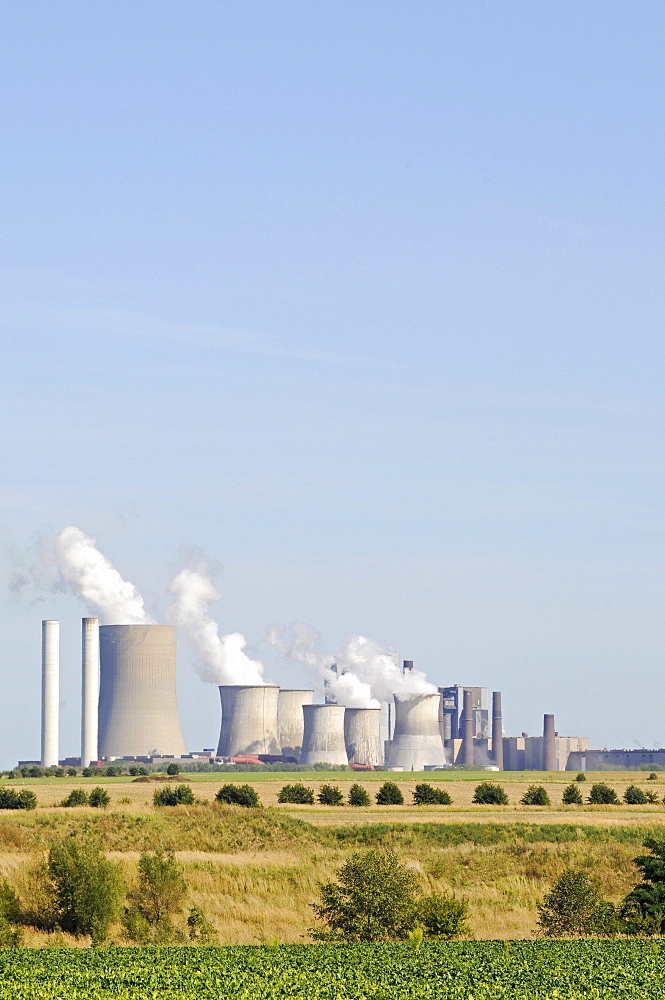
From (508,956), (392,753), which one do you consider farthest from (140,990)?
(392,753)

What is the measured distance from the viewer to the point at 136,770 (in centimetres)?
10344

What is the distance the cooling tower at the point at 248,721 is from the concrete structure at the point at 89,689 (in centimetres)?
1409

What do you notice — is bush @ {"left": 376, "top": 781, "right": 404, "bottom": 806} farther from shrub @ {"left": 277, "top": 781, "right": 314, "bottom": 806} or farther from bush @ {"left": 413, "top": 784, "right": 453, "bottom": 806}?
shrub @ {"left": 277, "top": 781, "right": 314, "bottom": 806}

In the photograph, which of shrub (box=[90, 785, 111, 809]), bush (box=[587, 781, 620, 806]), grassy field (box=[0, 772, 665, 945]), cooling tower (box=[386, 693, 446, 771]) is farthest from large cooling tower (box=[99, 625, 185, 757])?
shrub (box=[90, 785, 111, 809])

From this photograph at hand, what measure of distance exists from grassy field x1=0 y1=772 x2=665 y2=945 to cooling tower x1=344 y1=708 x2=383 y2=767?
266ft

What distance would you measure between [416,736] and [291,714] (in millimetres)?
14681

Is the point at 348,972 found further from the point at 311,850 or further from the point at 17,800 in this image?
the point at 17,800

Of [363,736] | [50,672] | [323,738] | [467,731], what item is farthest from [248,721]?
[467,731]

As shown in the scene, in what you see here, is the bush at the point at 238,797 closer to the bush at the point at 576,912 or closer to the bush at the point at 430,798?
the bush at the point at 430,798

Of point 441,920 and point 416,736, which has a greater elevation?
point 441,920

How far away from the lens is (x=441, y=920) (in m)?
29.0

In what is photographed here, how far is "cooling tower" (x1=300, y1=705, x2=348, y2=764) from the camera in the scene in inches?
5162

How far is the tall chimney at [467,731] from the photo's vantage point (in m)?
163

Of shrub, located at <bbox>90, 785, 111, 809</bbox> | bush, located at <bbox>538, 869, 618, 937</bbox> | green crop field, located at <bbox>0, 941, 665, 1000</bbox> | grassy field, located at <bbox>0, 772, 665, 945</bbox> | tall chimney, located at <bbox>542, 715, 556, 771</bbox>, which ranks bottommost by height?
tall chimney, located at <bbox>542, 715, 556, 771</bbox>
